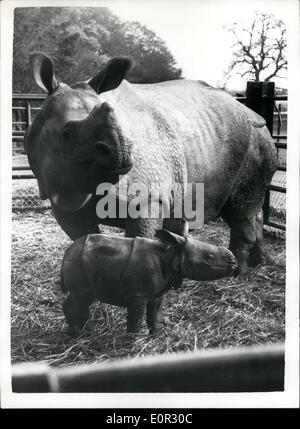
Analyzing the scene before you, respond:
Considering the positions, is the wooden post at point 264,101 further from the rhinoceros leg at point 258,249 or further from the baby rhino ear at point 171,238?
the baby rhino ear at point 171,238

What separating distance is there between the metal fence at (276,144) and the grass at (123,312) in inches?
2.7

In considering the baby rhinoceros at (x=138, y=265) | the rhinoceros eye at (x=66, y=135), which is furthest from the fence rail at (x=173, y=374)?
the rhinoceros eye at (x=66, y=135)

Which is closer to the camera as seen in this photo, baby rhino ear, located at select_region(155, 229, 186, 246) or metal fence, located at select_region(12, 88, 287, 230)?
baby rhino ear, located at select_region(155, 229, 186, 246)

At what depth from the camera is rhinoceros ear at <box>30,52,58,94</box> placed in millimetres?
2150

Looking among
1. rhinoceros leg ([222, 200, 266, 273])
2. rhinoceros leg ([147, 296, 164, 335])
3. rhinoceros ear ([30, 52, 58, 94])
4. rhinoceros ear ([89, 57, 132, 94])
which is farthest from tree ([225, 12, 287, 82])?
rhinoceros leg ([147, 296, 164, 335])

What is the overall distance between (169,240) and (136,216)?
16 cm

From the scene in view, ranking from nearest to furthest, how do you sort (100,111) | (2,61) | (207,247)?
(100,111) < (207,247) < (2,61)

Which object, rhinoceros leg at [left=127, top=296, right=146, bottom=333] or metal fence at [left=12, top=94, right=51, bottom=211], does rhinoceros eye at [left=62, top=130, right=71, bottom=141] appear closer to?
metal fence at [left=12, top=94, right=51, bottom=211]

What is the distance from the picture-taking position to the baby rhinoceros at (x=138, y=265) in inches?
84.7

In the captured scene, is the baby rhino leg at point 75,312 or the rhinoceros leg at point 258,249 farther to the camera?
the rhinoceros leg at point 258,249

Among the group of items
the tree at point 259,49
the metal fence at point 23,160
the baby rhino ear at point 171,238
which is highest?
the tree at point 259,49

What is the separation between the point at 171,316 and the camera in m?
2.33
